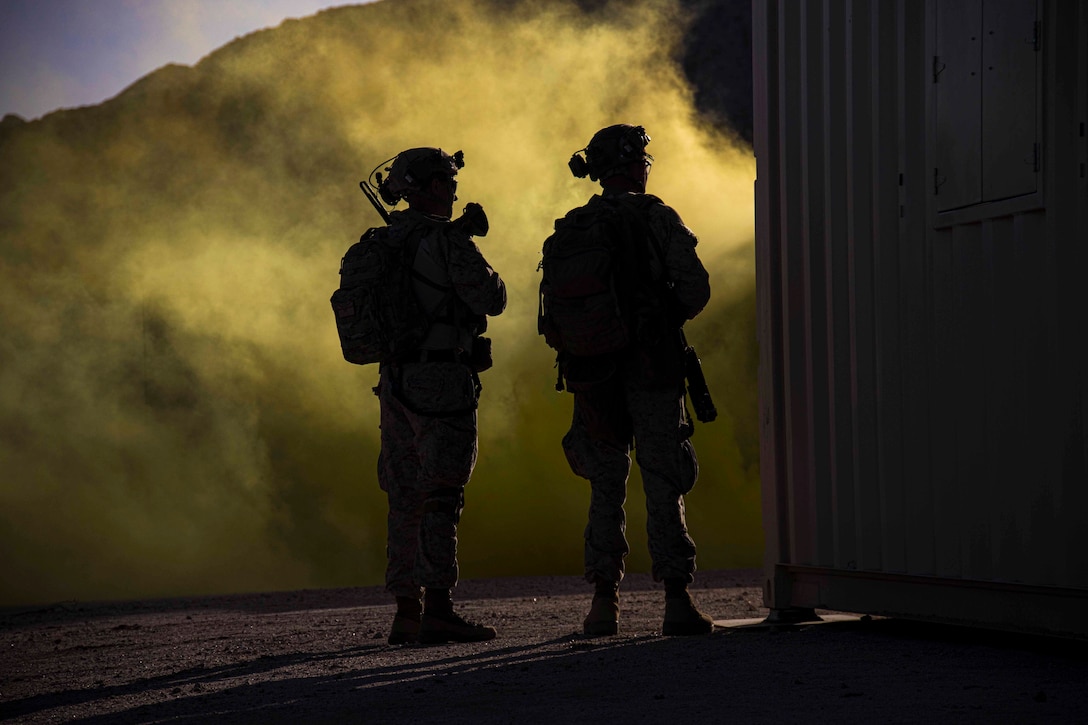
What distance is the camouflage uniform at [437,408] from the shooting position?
4.88 metres

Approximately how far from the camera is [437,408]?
4.90 meters

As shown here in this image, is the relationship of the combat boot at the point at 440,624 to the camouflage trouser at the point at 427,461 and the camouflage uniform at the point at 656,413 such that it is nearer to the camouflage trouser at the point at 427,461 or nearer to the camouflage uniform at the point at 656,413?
the camouflage trouser at the point at 427,461

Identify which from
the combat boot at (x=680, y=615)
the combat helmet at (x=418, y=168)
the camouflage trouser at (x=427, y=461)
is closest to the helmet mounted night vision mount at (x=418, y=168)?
the combat helmet at (x=418, y=168)

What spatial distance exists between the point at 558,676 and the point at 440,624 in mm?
1111

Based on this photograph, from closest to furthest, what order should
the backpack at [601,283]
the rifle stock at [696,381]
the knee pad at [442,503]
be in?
the backpack at [601,283] < the rifle stock at [696,381] < the knee pad at [442,503]

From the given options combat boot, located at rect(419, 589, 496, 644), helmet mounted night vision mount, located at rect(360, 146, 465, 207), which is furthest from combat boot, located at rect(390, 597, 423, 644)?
helmet mounted night vision mount, located at rect(360, 146, 465, 207)

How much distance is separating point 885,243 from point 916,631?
1446 mm

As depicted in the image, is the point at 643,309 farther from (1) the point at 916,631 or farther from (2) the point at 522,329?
(2) the point at 522,329

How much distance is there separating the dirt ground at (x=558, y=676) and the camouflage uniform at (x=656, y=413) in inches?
13.2

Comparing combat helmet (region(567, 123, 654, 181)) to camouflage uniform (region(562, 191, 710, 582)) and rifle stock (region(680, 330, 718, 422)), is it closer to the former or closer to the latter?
camouflage uniform (region(562, 191, 710, 582))

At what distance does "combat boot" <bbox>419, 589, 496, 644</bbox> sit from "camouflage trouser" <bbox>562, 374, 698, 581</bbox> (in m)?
0.53

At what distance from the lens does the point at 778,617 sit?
503cm

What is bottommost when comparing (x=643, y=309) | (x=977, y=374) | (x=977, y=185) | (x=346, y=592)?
(x=346, y=592)

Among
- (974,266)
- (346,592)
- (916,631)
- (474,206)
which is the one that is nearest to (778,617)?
(916,631)
